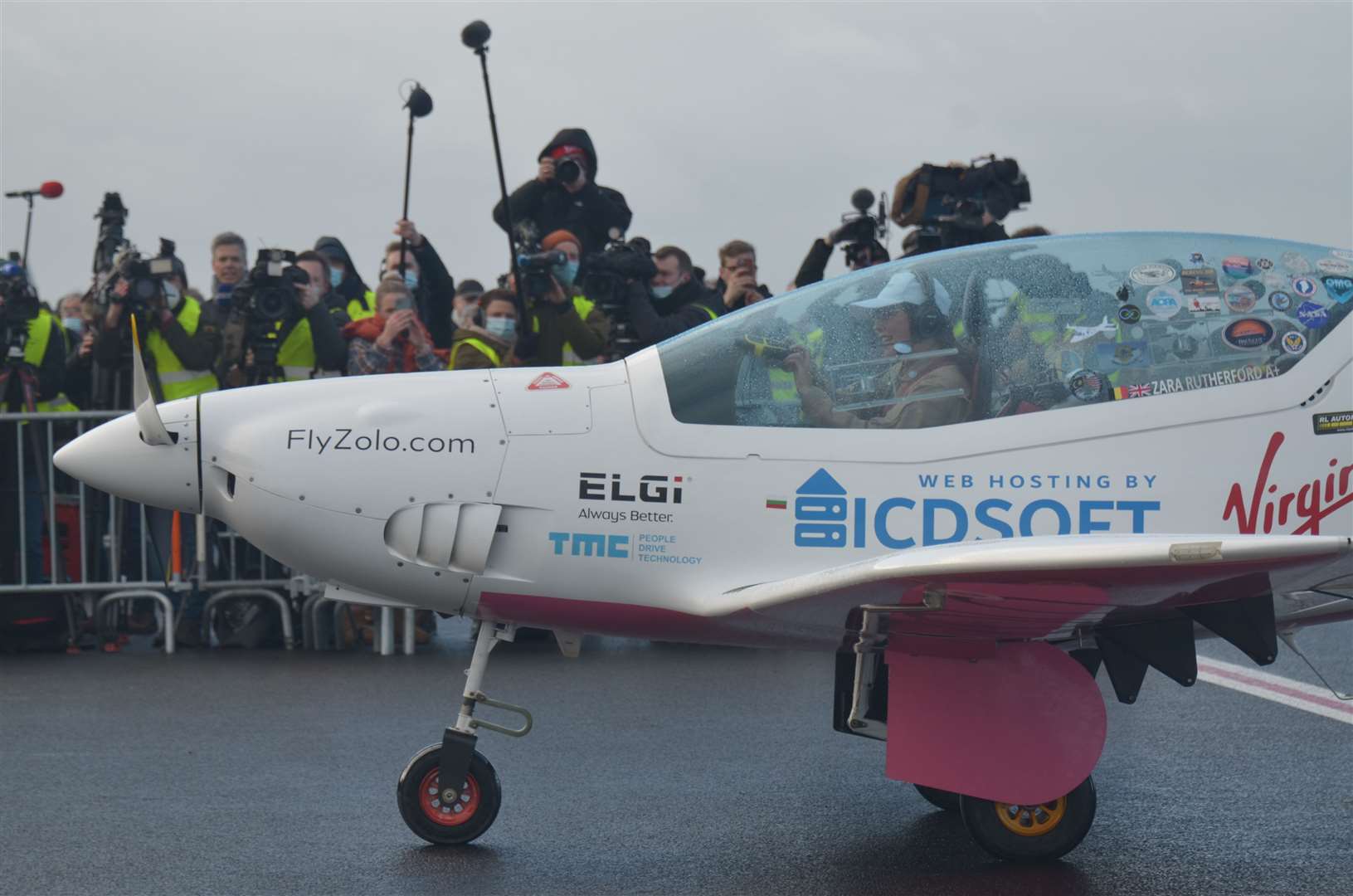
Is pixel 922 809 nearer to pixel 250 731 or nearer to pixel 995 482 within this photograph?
pixel 995 482

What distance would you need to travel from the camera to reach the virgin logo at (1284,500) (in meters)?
4.78

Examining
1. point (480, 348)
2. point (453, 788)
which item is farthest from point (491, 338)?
point (453, 788)

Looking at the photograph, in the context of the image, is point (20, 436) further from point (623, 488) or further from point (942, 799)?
point (942, 799)

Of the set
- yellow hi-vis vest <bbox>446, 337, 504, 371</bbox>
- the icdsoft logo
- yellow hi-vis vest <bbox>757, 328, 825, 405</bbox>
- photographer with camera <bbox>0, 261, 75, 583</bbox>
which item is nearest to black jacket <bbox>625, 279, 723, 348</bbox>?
yellow hi-vis vest <bbox>446, 337, 504, 371</bbox>

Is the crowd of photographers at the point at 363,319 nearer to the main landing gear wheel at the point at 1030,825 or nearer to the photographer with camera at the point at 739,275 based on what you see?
the photographer with camera at the point at 739,275

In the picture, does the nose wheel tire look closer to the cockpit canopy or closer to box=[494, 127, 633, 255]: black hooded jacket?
the cockpit canopy

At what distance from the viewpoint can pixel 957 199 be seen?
8.62m

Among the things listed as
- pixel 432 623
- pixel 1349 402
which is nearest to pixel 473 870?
pixel 1349 402

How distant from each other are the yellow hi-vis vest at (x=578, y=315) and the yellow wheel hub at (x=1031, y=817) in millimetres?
4698

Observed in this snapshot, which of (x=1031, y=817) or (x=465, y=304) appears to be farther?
(x=465, y=304)

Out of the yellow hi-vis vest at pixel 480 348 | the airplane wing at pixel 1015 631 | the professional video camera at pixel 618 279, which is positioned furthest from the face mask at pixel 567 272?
the airplane wing at pixel 1015 631

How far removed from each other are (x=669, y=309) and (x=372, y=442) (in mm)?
4733

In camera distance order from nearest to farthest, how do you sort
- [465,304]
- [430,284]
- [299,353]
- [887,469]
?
[887,469]
[299,353]
[465,304]
[430,284]

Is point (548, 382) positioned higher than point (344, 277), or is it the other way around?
point (344, 277)
